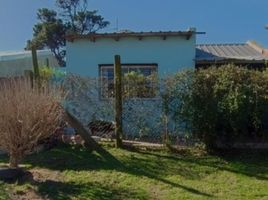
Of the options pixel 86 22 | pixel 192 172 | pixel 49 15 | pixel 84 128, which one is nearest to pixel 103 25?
pixel 86 22

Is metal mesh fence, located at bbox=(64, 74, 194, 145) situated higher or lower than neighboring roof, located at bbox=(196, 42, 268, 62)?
lower

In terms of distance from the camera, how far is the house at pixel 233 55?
1548cm

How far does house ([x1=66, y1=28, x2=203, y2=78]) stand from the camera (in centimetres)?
1582

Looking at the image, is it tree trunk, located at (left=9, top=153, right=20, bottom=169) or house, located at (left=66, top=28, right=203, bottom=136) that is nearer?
tree trunk, located at (left=9, top=153, right=20, bottom=169)

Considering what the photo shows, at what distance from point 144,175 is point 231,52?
411 inches

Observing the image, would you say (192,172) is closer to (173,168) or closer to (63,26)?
(173,168)

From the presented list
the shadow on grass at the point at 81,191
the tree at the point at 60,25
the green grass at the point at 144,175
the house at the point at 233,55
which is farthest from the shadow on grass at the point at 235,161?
the tree at the point at 60,25

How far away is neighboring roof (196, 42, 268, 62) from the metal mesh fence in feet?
17.2

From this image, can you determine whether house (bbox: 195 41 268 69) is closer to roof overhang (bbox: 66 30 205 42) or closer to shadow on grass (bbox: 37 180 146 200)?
roof overhang (bbox: 66 30 205 42)

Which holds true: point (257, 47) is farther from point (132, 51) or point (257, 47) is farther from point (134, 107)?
point (134, 107)

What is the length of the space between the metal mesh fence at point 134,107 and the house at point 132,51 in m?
4.42

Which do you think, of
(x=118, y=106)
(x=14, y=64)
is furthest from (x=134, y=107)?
(x=14, y=64)

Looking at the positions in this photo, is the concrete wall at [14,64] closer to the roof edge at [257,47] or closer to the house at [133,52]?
the house at [133,52]

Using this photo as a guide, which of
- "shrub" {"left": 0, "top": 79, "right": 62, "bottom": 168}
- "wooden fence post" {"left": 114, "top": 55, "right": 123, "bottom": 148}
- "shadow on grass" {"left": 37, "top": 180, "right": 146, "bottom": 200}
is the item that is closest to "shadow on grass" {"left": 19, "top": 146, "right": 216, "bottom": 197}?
"shadow on grass" {"left": 37, "top": 180, "right": 146, "bottom": 200}
